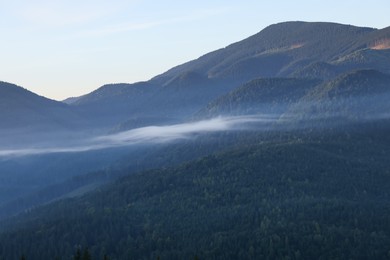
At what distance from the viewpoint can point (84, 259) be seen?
427 feet

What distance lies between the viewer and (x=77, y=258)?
128500mm

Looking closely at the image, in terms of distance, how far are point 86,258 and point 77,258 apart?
185 centimetres

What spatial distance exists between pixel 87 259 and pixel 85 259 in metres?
0.70

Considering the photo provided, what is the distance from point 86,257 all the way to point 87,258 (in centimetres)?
38

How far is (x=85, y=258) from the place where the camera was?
425 feet

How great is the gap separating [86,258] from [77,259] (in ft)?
5.91

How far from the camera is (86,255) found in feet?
429

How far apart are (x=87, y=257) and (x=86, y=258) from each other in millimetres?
1125

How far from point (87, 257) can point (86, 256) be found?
31 centimetres

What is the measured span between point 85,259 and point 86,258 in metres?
0.28

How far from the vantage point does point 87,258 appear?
427 ft

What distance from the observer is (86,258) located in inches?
5094

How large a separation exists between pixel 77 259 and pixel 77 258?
0.83 ft

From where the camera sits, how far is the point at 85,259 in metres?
129
